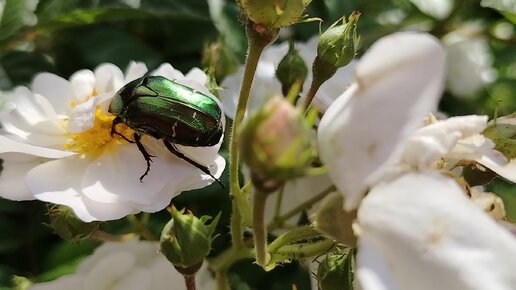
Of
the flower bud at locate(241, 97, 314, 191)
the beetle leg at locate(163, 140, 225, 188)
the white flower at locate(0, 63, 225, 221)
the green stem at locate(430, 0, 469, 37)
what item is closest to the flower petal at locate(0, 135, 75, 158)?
the white flower at locate(0, 63, 225, 221)

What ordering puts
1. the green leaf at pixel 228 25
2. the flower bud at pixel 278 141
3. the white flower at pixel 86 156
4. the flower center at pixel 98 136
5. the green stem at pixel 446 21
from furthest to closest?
the green stem at pixel 446 21 → the green leaf at pixel 228 25 → the flower center at pixel 98 136 → the white flower at pixel 86 156 → the flower bud at pixel 278 141

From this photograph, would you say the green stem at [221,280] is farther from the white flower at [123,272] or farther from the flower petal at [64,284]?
the flower petal at [64,284]

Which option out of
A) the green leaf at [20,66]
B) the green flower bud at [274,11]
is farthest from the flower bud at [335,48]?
the green leaf at [20,66]

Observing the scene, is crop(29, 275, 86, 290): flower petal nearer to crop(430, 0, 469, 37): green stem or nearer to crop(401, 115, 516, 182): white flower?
crop(401, 115, 516, 182): white flower

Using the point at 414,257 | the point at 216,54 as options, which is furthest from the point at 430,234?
the point at 216,54

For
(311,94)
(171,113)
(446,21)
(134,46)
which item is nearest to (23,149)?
(171,113)

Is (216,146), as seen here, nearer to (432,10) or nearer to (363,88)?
(363,88)
